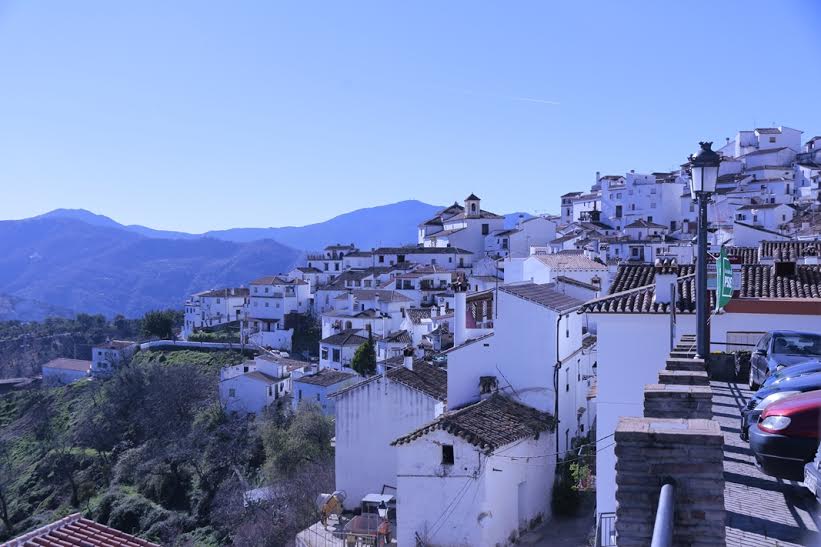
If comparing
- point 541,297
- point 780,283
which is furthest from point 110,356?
point 780,283

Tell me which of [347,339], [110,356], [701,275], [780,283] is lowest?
[110,356]

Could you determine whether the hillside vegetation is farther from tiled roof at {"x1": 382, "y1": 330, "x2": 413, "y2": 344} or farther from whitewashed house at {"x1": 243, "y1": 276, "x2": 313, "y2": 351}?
tiled roof at {"x1": 382, "y1": 330, "x2": 413, "y2": 344}

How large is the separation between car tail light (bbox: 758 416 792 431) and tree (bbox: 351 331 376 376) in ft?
124

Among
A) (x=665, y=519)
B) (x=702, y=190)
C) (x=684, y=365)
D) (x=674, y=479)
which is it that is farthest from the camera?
(x=702, y=190)

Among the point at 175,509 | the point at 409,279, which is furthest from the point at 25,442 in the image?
the point at 409,279

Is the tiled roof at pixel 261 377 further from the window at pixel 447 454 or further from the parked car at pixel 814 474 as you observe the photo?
the parked car at pixel 814 474

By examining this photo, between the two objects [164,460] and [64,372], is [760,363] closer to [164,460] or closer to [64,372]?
[164,460]

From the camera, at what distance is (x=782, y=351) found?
859 centimetres

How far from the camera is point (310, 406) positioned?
35.7 meters

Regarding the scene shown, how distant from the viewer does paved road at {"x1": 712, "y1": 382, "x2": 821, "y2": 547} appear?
14.6ft

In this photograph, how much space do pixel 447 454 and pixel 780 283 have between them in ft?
24.7

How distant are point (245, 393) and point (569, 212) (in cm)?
4983

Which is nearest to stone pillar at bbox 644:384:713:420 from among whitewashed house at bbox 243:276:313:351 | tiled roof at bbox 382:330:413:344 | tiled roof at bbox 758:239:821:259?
tiled roof at bbox 758:239:821:259

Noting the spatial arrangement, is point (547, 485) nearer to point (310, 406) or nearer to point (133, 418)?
point (310, 406)
